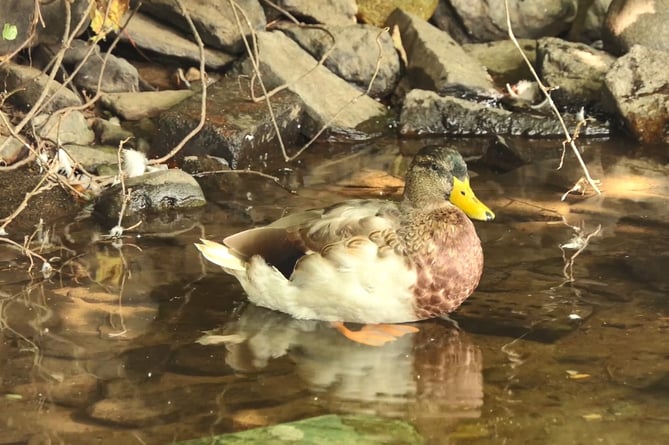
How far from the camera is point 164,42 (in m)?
8.11

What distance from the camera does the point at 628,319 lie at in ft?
14.1

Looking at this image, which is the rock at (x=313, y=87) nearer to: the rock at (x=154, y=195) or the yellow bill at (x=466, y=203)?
the rock at (x=154, y=195)

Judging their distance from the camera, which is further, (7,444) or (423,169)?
(423,169)

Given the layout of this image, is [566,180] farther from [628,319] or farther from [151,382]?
[151,382]

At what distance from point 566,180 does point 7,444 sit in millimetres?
4202

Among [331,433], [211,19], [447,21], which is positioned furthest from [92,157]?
[447,21]

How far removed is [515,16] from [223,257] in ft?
20.0

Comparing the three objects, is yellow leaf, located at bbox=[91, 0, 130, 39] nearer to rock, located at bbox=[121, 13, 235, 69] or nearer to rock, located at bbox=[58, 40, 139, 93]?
rock, located at bbox=[58, 40, 139, 93]

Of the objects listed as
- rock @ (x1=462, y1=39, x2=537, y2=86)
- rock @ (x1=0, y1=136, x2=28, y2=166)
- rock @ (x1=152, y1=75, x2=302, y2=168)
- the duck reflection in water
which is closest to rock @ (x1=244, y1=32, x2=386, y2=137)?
rock @ (x1=152, y1=75, x2=302, y2=168)

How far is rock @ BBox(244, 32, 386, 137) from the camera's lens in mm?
7562

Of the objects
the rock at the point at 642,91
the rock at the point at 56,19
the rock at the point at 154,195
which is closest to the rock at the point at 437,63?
the rock at the point at 642,91

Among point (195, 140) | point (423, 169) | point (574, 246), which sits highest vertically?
A: point (423, 169)

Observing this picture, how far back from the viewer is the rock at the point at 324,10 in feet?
28.9

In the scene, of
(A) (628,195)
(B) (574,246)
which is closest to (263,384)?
(B) (574,246)
